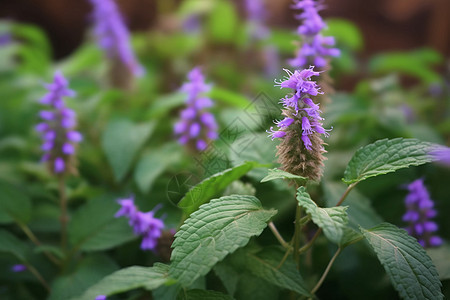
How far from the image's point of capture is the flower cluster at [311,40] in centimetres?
98

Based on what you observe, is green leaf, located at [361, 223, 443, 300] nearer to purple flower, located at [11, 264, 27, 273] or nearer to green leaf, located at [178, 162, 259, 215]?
green leaf, located at [178, 162, 259, 215]

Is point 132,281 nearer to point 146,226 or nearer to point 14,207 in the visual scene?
point 146,226

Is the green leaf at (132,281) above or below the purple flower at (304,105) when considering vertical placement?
below

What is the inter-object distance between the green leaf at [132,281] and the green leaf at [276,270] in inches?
8.1

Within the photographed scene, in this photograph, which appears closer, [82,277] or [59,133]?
[82,277]

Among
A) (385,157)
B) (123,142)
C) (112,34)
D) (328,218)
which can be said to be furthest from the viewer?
(112,34)

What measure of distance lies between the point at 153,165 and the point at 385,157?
770 mm

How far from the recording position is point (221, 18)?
8.53ft

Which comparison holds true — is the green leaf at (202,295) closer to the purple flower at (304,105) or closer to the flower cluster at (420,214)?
the purple flower at (304,105)

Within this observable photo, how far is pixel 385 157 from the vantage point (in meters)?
0.82

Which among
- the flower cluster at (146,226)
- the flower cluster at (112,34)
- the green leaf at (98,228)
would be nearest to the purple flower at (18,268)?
the green leaf at (98,228)

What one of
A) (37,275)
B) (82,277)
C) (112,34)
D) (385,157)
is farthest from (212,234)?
(112,34)

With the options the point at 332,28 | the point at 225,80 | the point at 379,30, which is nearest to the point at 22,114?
the point at 225,80

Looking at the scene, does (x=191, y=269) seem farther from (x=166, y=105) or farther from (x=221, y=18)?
(x=221, y=18)
